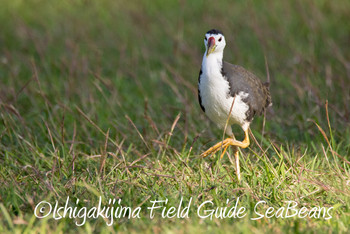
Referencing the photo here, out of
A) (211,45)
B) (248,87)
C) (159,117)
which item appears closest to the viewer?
(211,45)

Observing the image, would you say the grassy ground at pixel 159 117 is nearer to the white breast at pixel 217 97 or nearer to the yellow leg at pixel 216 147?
the yellow leg at pixel 216 147

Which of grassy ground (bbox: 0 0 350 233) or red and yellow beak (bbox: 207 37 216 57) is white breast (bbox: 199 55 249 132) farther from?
grassy ground (bbox: 0 0 350 233)

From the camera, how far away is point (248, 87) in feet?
14.8

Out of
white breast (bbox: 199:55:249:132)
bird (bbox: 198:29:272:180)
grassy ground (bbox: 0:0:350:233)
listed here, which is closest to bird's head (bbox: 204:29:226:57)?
bird (bbox: 198:29:272:180)

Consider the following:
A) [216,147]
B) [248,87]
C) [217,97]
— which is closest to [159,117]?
[216,147]

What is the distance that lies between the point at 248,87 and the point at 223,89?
34cm

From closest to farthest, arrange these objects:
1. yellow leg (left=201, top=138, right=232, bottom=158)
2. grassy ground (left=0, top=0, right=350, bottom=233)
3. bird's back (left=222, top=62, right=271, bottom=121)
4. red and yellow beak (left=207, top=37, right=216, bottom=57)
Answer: grassy ground (left=0, top=0, right=350, bottom=233)
red and yellow beak (left=207, top=37, right=216, bottom=57)
bird's back (left=222, top=62, right=271, bottom=121)
yellow leg (left=201, top=138, right=232, bottom=158)

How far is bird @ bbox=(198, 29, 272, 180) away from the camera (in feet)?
14.0

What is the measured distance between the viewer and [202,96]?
14.4 feet

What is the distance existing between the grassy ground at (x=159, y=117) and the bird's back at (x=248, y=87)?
0.28 meters

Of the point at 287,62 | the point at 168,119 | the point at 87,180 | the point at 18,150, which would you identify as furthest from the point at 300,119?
the point at 18,150

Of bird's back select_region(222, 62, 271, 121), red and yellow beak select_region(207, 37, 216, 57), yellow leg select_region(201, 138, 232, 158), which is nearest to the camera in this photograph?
red and yellow beak select_region(207, 37, 216, 57)

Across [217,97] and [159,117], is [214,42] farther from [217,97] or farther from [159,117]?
[159,117]

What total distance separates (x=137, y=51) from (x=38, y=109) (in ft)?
7.31
